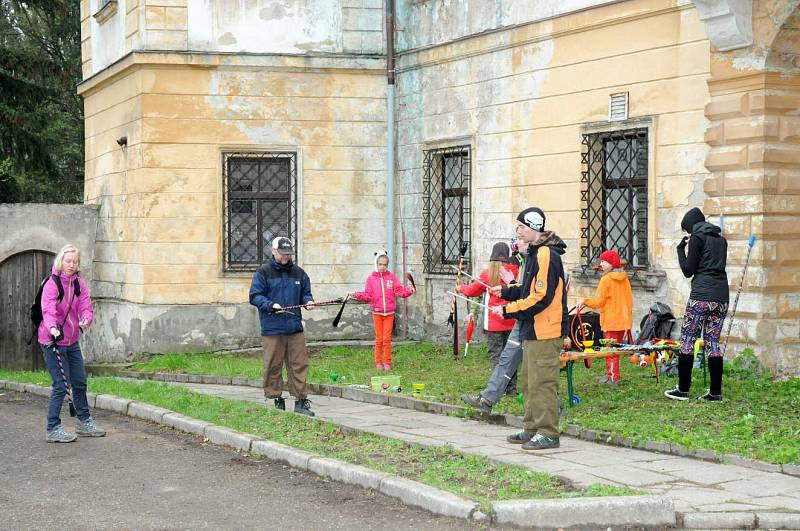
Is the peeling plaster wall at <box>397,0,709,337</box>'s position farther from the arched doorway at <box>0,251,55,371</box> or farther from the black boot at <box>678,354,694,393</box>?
the arched doorway at <box>0,251,55,371</box>

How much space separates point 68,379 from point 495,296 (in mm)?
4224

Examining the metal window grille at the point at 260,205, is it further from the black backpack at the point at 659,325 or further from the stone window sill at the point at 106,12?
the black backpack at the point at 659,325

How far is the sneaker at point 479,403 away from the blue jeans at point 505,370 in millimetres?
42

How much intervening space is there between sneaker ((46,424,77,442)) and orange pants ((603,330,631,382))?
212 inches

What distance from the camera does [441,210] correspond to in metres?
18.6

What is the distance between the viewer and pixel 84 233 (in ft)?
67.4

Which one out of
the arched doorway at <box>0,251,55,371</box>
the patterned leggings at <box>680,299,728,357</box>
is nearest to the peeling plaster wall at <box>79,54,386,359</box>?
the arched doorway at <box>0,251,55,371</box>

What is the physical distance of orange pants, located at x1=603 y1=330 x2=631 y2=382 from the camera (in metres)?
12.5

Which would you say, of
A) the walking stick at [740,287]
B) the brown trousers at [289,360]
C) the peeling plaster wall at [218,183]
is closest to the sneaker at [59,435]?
the brown trousers at [289,360]

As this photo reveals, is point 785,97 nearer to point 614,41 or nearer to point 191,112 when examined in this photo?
point 614,41

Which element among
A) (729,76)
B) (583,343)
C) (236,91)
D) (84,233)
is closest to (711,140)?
(729,76)

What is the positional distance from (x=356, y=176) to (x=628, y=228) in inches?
227

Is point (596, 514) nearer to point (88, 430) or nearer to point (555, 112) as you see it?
point (88, 430)

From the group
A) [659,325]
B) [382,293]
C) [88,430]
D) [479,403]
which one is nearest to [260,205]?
[382,293]
